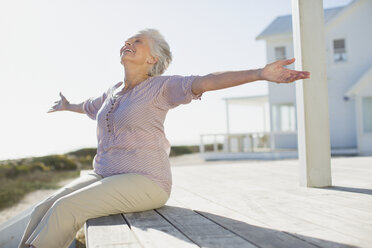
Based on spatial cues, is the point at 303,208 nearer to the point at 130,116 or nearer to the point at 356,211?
the point at 356,211

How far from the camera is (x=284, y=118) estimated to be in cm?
1641

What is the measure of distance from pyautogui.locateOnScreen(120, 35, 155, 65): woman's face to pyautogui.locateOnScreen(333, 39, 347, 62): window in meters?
13.8

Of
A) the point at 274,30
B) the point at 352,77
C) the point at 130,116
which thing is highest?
the point at 274,30

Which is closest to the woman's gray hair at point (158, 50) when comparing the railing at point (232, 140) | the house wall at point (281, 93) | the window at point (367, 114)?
the railing at point (232, 140)

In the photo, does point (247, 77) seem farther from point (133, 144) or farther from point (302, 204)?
point (302, 204)

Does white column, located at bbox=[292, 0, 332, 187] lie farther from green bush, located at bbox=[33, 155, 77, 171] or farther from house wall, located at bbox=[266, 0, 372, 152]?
green bush, located at bbox=[33, 155, 77, 171]

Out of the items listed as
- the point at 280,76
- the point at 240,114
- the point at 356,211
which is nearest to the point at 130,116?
the point at 280,76

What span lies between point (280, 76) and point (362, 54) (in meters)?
14.4

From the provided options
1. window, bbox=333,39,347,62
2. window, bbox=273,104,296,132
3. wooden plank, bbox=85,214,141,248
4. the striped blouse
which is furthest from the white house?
wooden plank, bbox=85,214,141,248

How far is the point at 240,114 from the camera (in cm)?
1792

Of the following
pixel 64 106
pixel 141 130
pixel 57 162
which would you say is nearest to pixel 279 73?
pixel 141 130

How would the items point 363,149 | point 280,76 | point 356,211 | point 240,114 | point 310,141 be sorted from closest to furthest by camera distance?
point 280,76 < point 356,211 < point 310,141 < point 363,149 < point 240,114

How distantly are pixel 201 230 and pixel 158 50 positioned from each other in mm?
1310

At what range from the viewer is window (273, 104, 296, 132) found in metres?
16.1
